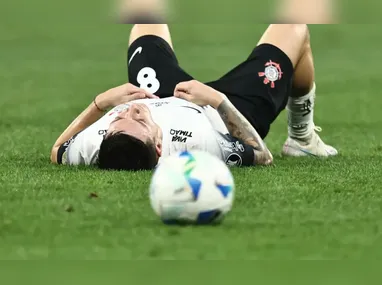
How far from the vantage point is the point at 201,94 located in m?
6.64

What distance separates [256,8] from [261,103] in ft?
2.38

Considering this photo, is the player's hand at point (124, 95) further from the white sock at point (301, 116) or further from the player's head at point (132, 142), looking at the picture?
the white sock at point (301, 116)

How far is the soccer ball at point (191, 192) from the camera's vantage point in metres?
4.80

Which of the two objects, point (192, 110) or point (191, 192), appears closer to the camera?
point (191, 192)

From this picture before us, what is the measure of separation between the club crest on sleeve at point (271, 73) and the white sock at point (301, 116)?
54 cm

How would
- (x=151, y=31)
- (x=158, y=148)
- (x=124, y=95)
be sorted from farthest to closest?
(x=151, y=31)
(x=124, y=95)
(x=158, y=148)

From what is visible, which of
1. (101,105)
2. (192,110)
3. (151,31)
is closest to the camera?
(192,110)

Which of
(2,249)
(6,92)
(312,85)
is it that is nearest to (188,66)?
(6,92)

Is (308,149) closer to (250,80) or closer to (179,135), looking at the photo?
(250,80)

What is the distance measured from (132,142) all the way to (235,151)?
0.70 m

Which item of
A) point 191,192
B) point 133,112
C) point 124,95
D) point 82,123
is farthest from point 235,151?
point 191,192

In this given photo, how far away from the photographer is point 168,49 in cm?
747

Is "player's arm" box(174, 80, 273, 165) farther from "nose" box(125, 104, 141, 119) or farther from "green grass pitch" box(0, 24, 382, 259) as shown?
"nose" box(125, 104, 141, 119)

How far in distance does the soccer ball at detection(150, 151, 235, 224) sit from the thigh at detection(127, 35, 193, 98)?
2200 mm
